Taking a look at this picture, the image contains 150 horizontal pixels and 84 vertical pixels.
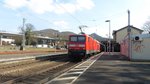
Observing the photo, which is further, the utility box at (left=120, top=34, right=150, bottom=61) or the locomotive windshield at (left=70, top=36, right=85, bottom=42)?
the locomotive windshield at (left=70, top=36, right=85, bottom=42)

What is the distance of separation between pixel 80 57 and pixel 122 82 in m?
24.6

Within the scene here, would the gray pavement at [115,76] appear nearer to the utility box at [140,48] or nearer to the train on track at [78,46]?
the train on track at [78,46]

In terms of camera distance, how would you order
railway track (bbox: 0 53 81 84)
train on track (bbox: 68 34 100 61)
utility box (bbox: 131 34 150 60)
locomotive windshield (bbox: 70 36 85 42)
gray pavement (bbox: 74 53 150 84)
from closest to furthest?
gray pavement (bbox: 74 53 150 84)
railway track (bbox: 0 53 81 84)
utility box (bbox: 131 34 150 60)
train on track (bbox: 68 34 100 61)
locomotive windshield (bbox: 70 36 85 42)

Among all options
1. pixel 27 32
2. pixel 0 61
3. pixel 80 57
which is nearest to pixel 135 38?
pixel 80 57

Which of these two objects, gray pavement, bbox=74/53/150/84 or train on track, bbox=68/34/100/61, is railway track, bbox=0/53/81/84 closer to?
gray pavement, bbox=74/53/150/84

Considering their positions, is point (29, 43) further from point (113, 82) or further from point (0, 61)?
point (113, 82)

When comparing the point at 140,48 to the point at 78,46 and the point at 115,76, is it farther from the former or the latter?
the point at 115,76

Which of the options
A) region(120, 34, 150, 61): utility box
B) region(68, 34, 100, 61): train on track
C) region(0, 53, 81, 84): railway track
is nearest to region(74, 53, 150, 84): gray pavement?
region(0, 53, 81, 84): railway track

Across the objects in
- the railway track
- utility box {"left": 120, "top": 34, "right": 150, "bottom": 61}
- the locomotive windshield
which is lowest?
the railway track

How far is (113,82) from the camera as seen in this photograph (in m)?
15.9

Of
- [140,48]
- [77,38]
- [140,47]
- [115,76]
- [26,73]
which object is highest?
[77,38]

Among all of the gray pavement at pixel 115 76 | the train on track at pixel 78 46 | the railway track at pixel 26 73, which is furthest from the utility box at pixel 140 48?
the gray pavement at pixel 115 76

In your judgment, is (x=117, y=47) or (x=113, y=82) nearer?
(x=113, y=82)

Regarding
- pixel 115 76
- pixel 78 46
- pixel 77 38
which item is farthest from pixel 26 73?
pixel 77 38
